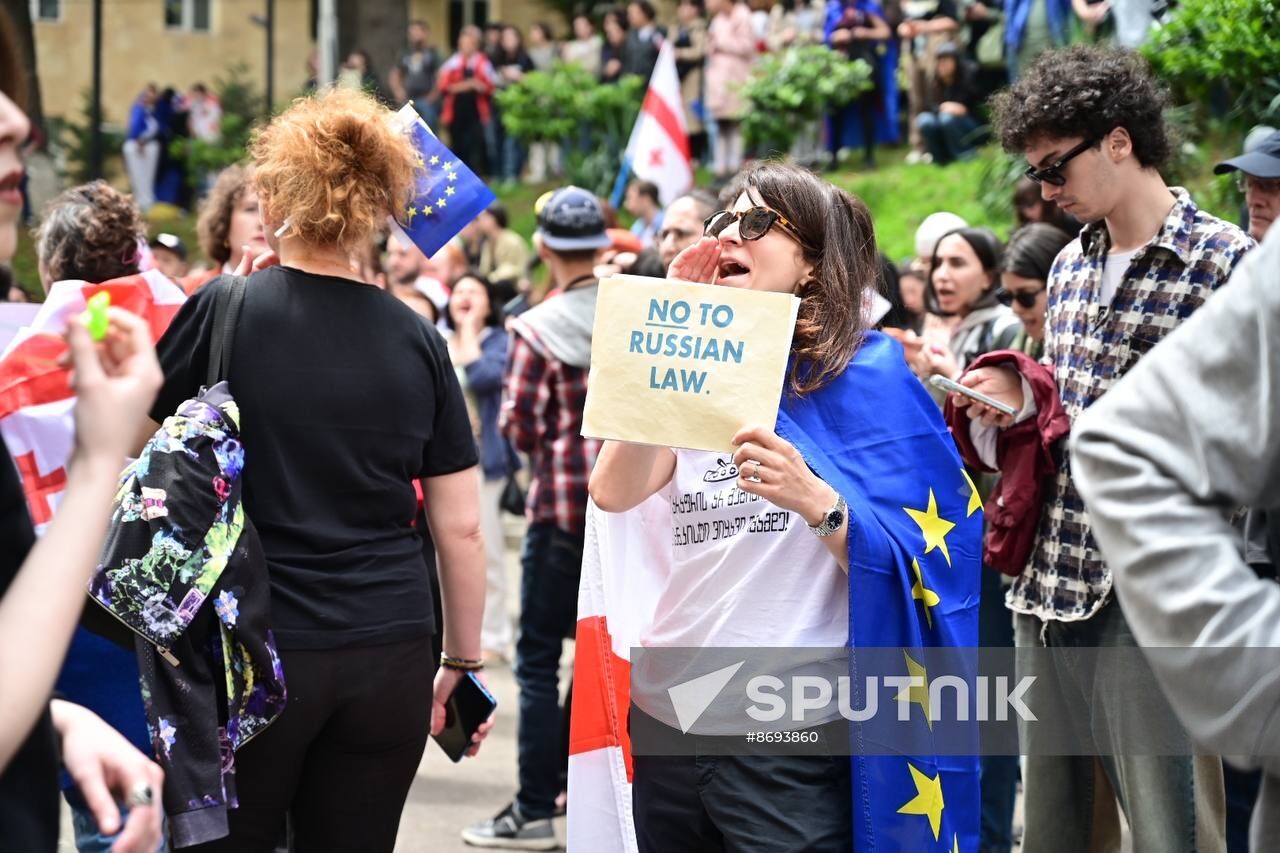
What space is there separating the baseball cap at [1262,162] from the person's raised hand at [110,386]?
3.28 metres

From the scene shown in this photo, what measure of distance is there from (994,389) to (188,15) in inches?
1300

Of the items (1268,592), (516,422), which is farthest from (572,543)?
(1268,592)

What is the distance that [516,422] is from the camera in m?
6.07

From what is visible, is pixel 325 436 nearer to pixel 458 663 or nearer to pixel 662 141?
pixel 458 663

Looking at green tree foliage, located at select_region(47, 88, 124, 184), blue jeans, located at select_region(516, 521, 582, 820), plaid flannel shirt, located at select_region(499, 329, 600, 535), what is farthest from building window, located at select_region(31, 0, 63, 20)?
blue jeans, located at select_region(516, 521, 582, 820)

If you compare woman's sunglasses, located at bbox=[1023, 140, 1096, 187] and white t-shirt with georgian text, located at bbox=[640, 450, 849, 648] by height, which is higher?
woman's sunglasses, located at bbox=[1023, 140, 1096, 187]

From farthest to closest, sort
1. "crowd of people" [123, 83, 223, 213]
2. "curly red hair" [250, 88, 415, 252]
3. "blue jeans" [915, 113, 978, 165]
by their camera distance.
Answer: "crowd of people" [123, 83, 223, 213], "blue jeans" [915, 113, 978, 165], "curly red hair" [250, 88, 415, 252]

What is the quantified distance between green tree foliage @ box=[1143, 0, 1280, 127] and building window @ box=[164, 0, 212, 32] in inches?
1154

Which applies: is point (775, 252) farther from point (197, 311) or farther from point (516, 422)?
point (516, 422)

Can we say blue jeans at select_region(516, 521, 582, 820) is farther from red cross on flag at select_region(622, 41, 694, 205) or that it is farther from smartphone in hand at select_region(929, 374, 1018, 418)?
red cross on flag at select_region(622, 41, 694, 205)

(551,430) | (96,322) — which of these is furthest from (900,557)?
(551,430)

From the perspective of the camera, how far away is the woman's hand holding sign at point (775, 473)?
9.41 ft

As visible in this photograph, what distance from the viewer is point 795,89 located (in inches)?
653

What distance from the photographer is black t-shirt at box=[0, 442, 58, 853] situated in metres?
1.78
